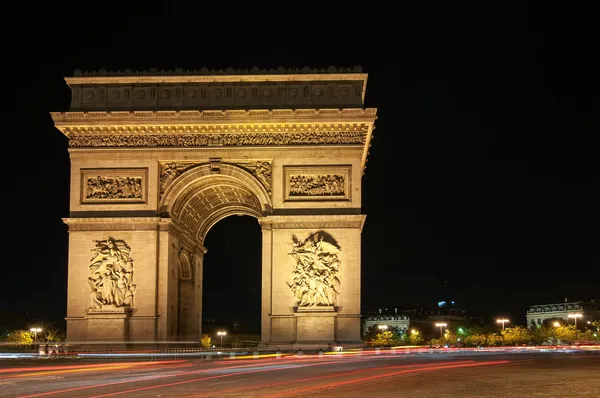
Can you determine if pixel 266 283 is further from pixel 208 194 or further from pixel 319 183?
pixel 208 194

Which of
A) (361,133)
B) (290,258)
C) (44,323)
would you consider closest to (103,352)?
(290,258)

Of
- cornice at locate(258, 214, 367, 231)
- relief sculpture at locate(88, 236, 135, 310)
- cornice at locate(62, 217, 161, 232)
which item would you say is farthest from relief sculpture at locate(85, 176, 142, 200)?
cornice at locate(258, 214, 367, 231)

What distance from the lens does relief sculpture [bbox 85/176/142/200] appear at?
32906 millimetres

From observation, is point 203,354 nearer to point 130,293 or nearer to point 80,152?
point 130,293

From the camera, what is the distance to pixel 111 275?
3216 cm

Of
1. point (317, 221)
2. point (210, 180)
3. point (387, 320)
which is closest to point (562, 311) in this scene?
point (387, 320)

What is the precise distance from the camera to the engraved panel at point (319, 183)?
32625 millimetres

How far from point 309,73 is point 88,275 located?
37.5ft

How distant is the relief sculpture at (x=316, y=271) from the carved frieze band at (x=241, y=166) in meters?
2.70

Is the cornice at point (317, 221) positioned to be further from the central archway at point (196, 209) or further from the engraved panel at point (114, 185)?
the engraved panel at point (114, 185)

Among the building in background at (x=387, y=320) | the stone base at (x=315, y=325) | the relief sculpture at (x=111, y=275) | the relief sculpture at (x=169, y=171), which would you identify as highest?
the relief sculpture at (x=169, y=171)

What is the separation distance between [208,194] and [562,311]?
120m

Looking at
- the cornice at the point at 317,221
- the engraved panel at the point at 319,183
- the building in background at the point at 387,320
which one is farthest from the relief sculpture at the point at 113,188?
the building in background at the point at 387,320

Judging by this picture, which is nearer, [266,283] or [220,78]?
[266,283]
